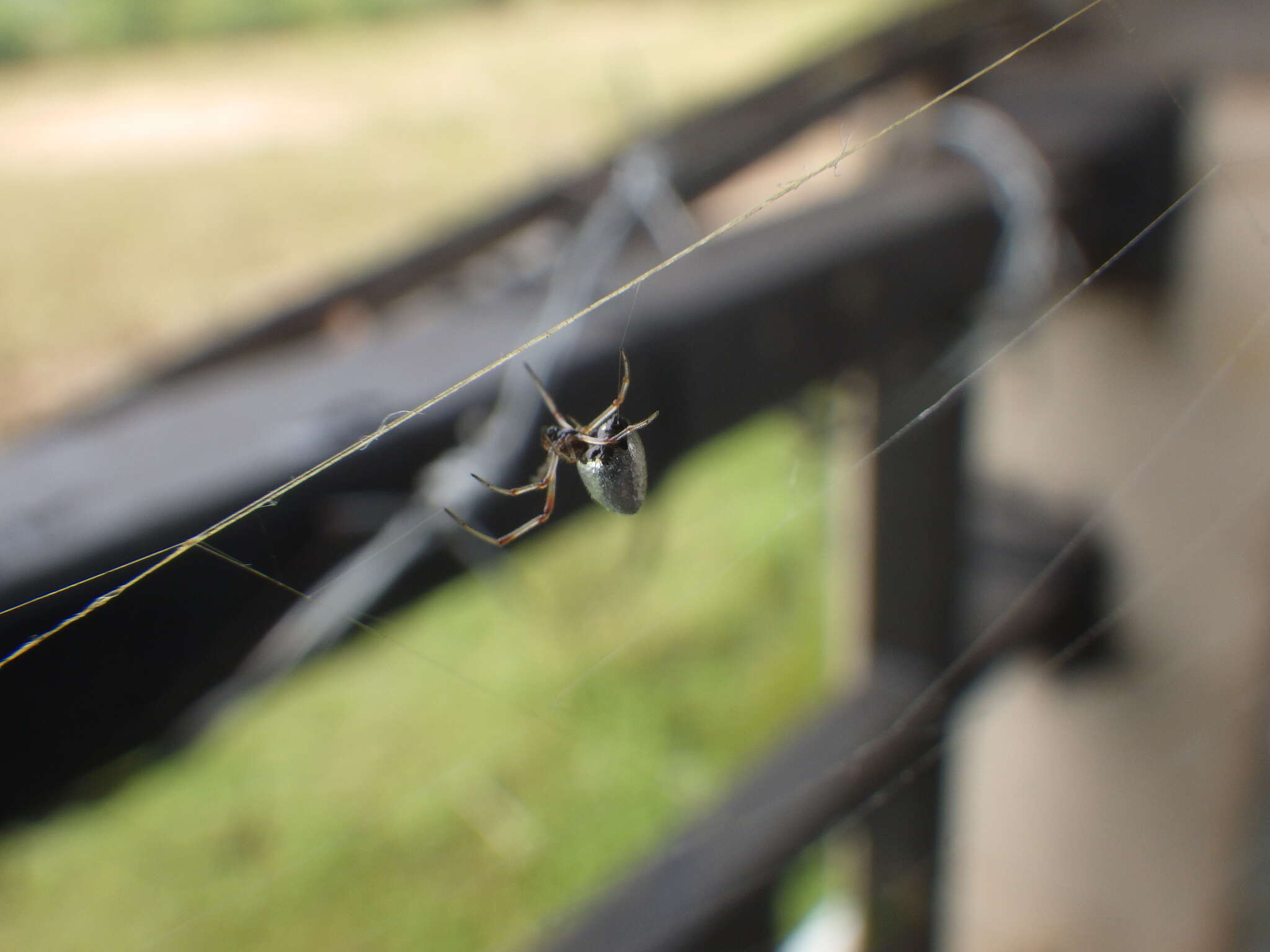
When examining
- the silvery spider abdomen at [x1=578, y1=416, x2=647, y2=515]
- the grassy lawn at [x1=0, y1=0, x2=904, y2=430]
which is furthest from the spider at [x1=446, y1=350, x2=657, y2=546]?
the grassy lawn at [x1=0, y1=0, x2=904, y2=430]

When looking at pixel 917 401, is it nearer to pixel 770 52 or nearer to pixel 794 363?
pixel 794 363

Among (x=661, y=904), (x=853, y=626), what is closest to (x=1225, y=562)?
(x=853, y=626)

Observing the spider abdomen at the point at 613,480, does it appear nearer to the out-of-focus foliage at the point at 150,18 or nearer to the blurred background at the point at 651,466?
the blurred background at the point at 651,466

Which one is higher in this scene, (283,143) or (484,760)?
(283,143)

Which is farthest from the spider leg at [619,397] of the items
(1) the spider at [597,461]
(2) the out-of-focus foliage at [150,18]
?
(2) the out-of-focus foliage at [150,18]

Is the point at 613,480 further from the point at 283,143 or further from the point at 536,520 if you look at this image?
the point at 283,143

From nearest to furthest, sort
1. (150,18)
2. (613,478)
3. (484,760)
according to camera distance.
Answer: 1. (613,478)
2. (150,18)
3. (484,760)

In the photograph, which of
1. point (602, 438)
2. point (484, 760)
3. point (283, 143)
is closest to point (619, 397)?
point (602, 438)
